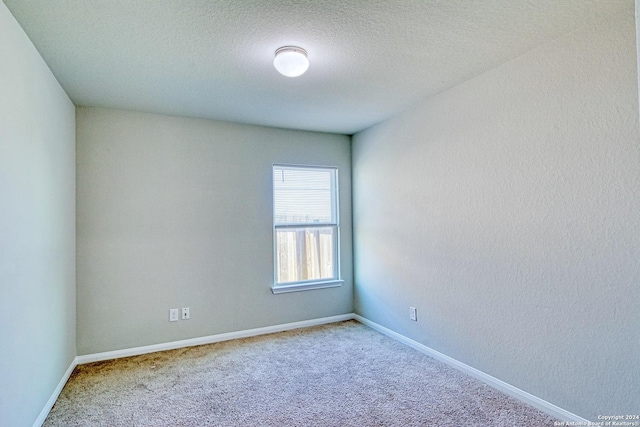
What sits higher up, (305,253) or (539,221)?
(539,221)

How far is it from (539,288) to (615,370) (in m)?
0.57

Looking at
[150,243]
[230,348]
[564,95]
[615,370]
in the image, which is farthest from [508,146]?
[150,243]

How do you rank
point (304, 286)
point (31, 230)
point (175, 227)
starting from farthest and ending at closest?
point (304, 286), point (175, 227), point (31, 230)

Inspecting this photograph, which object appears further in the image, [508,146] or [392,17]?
[508,146]

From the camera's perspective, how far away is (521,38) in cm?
216

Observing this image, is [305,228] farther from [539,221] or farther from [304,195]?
[539,221]

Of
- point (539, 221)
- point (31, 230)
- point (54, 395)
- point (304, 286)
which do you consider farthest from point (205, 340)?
point (539, 221)

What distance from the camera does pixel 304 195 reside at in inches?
169

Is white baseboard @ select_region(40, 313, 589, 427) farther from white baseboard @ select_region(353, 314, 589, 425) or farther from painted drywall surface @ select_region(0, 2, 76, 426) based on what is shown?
painted drywall surface @ select_region(0, 2, 76, 426)

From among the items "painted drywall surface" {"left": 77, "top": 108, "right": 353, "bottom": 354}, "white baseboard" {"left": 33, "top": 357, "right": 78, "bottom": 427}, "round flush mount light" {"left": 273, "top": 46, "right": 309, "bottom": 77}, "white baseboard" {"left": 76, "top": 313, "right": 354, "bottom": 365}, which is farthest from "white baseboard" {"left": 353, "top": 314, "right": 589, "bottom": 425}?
"white baseboard" {"left": 33, "top": 357, "right": 78, "bottom": 427}

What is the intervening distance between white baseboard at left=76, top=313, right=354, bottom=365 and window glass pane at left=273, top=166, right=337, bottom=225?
1256 millimetres

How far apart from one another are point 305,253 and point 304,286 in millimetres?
414

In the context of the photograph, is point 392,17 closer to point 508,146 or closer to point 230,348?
point 508,146

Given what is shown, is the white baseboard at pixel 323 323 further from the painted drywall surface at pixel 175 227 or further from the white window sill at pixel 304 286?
the white window sill at pixel 304 286
